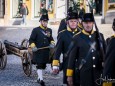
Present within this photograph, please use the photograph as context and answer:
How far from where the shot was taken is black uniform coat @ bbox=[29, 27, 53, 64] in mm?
10968

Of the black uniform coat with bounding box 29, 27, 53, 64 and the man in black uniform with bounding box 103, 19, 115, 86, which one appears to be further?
the black uniform coat with bounding box 29, 27, 53, 64

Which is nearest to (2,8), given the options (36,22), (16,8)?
(16,8)

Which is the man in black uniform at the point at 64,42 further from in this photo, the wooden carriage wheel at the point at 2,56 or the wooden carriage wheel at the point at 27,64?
the wooden carriage wheel at the point at 2,56

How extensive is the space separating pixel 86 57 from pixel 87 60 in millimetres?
49

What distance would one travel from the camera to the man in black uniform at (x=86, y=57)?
688 centimetres

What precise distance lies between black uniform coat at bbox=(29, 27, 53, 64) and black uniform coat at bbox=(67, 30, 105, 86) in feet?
13.3

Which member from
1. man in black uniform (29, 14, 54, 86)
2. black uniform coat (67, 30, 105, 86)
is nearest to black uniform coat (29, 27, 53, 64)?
man in black uniform (29, 14, 54, 86)

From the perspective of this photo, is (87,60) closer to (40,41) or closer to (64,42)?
(64,42)

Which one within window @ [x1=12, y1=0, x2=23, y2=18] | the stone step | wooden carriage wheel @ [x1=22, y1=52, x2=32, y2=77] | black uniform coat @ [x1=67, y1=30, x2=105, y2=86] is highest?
window @ [x1=12, y1=0, x2=23, y2=18]

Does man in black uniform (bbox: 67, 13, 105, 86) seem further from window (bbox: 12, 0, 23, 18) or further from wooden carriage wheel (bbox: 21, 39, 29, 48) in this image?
window (bbox: 12, 0, 23, 18)

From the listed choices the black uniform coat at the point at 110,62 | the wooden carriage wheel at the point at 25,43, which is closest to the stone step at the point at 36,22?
the wooden carriage wheel at the point at 25,43

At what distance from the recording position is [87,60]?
272 inches

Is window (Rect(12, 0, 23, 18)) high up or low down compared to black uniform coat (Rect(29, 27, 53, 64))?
up

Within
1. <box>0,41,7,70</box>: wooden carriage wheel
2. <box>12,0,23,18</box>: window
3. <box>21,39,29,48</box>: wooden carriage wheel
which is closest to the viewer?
<box>21,39,29,48</box>: wooden carriage wheel
